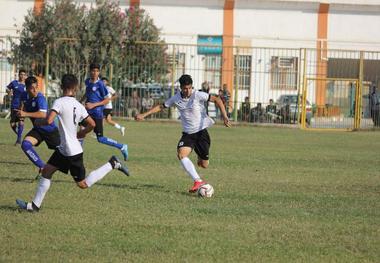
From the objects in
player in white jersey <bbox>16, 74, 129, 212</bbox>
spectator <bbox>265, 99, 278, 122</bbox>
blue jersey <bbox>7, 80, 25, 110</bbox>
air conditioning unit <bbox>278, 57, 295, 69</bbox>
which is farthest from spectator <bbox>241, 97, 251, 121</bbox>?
player in white jersey <bbox>16, 74, 129, 212</bbox>

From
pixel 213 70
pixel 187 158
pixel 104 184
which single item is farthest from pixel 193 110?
pixel 213 70

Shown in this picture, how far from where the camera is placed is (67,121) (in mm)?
9547

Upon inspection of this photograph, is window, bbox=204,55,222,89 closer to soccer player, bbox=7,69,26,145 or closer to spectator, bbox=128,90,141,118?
spectator, bbox=128,90,141,118

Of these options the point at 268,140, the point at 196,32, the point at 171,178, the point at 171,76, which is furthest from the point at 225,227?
the point at 196,32

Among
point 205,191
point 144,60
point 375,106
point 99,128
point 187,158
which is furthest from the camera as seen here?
point 144,60

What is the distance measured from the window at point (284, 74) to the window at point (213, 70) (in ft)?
10.1

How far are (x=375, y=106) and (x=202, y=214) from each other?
78.4ft

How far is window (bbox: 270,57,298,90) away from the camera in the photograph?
111 ft

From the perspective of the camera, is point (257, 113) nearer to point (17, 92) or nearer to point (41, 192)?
point (17, 92)

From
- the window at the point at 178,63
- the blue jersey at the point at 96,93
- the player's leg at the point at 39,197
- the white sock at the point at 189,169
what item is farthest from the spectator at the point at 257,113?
the player's leg at the point at 39,197

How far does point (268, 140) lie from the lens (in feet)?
79.5

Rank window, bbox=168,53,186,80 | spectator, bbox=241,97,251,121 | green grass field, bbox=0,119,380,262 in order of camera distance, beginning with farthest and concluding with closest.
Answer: window, bbox=168,53,186,80 → spectator, bbox=241,97,251,121 → green grass field, bbox=0,119,380,262

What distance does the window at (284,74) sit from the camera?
3369cm

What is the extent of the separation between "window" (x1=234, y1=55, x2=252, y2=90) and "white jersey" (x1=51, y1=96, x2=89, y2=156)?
24131 mm
